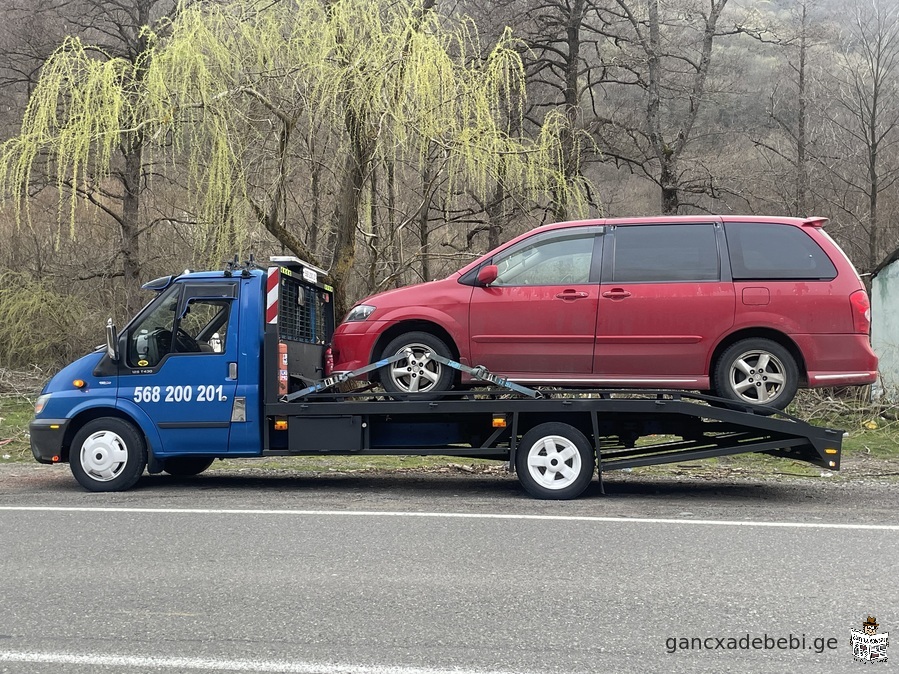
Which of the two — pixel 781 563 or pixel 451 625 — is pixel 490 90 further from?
pixel 451 625

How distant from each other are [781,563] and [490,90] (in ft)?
25.0

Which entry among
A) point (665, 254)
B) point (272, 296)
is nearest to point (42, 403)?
point (272, 296)

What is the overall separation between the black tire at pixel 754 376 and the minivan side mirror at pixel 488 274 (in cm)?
216

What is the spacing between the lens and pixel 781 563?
5.69 m

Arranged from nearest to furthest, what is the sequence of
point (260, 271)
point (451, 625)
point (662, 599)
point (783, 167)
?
point (451, 625), point (662, 599), point (260, 271), point (783, 167)

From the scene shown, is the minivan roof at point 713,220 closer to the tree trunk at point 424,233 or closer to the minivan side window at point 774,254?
the minivan side window at point 774,254

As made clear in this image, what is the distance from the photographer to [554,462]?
8.30 m

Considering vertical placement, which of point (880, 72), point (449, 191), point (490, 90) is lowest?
point (449, 191)

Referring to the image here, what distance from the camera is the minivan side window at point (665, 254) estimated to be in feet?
26.4

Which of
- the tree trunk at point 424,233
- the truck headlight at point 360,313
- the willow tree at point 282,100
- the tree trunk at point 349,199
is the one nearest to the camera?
the truck headlight at point 360,313

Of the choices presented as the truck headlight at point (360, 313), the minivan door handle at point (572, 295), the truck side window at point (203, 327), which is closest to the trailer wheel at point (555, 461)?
the minivan door handle at point (572, 295)

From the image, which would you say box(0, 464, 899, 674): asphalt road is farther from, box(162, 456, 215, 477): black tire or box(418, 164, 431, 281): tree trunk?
box(418, 164, 431, 281): tree trunk

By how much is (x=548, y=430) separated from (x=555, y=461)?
0.30m

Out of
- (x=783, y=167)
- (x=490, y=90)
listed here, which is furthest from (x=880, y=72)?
(x=490, y=90)
